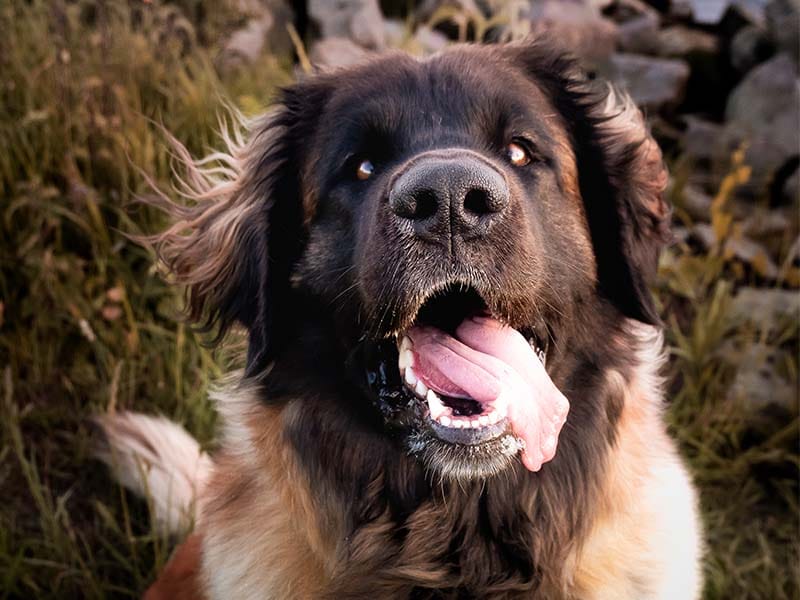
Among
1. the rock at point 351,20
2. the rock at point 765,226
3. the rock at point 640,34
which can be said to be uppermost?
the rock at point 351,20

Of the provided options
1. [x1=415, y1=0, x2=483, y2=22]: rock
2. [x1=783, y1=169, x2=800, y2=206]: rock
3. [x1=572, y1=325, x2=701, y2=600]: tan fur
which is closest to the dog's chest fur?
[x1=572, y1=325, x2=701, y2=600]: tan fur

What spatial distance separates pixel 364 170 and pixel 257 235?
0.38 meters

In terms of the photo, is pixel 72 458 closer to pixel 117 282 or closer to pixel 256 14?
pixel 117 282

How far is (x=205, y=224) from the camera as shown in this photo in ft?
9.62

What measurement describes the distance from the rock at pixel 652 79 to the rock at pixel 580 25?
0.75 feet

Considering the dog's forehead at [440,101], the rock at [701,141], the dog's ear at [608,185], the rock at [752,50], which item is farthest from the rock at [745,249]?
the dog's forehead at [440,101]

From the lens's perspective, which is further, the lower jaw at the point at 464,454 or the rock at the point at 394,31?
the rock at the point at 394,31

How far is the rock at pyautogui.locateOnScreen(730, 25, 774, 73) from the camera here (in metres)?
5.98

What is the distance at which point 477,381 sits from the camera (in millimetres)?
2059

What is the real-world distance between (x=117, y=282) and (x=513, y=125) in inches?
82.8

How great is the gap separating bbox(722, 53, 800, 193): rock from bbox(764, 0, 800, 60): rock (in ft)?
0.82

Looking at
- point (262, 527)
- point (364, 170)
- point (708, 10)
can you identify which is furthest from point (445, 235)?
point (708, 10)

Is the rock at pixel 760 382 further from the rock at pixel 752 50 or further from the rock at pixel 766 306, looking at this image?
the rock at pixel 752 50

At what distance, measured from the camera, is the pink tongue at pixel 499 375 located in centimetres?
206
